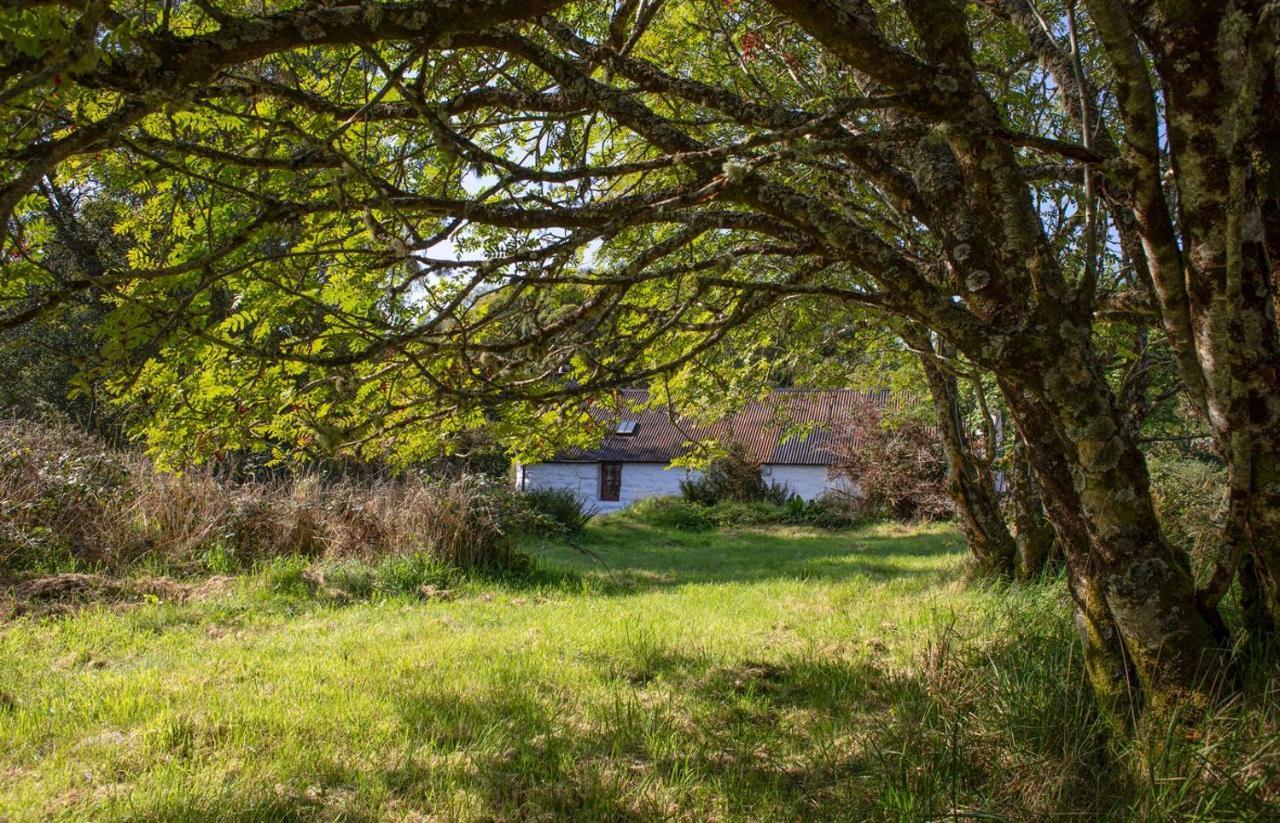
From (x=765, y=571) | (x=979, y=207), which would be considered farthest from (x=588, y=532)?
(x=979, y=207)

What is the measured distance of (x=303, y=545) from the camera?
10438 mm

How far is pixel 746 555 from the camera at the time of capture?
15.6m

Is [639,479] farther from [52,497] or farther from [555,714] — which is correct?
[555,714]

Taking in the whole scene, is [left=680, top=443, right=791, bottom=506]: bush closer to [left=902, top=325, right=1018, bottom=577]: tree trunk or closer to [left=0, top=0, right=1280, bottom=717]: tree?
[left=902, top=325, right=1018, bottom=577]: tree trunk

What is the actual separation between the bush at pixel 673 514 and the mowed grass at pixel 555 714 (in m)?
14.9

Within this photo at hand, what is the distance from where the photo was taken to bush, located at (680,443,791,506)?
25.7m

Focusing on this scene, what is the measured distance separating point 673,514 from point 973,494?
15579 mm

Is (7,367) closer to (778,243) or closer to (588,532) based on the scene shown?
(588,532)

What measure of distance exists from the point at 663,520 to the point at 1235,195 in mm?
20771

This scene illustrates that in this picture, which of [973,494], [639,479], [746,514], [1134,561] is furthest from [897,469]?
[1134,561]

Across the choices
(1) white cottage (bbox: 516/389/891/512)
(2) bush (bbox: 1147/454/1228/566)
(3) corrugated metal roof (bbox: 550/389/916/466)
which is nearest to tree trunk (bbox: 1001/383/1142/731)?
(2) bush (bbox: 1147/454/1228/566)

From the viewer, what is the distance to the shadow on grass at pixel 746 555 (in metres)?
11.2

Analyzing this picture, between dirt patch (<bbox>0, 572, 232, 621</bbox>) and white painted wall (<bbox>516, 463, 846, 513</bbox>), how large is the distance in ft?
63.5

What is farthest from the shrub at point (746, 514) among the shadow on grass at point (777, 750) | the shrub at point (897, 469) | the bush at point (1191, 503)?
the shadow on grass at point (777, 750)
